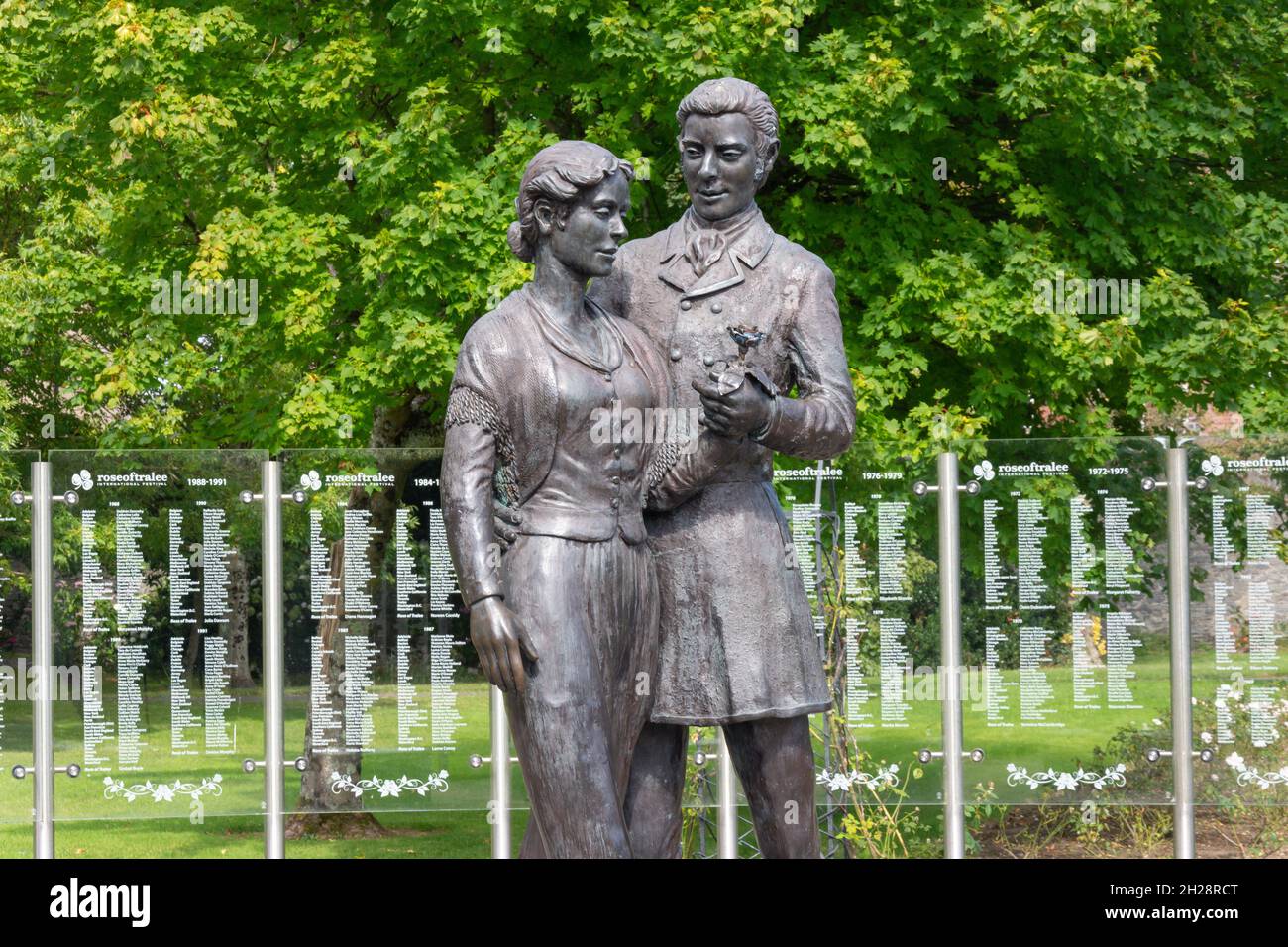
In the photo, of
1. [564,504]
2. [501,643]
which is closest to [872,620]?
[564,504]

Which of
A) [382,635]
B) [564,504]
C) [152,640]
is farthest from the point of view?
[382,635]

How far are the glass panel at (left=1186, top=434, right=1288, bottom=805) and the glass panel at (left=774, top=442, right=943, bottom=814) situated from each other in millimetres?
1406

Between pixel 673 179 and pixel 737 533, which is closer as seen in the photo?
pixel 737 533

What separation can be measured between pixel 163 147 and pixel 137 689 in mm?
4497

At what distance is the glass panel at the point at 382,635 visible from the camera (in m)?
10.3

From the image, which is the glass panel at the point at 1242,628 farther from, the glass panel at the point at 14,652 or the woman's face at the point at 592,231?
the glass panel at the point at 14,652

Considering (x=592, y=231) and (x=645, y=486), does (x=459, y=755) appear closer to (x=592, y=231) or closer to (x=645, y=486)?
(x=645, y=486)

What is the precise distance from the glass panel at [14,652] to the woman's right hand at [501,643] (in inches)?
216

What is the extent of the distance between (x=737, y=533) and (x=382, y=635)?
4.89 meters

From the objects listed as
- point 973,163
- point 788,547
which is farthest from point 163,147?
point 788,547

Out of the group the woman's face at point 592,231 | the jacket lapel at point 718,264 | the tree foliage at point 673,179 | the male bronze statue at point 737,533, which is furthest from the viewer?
the tree foliage at point 673,179

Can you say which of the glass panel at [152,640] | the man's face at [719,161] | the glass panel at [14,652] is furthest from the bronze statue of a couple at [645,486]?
the glass panel at [14,652]

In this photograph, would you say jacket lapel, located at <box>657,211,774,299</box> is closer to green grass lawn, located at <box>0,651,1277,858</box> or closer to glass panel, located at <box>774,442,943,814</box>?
glass panel, located at <box>774,442,943,814</box>

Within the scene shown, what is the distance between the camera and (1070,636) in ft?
34.1
